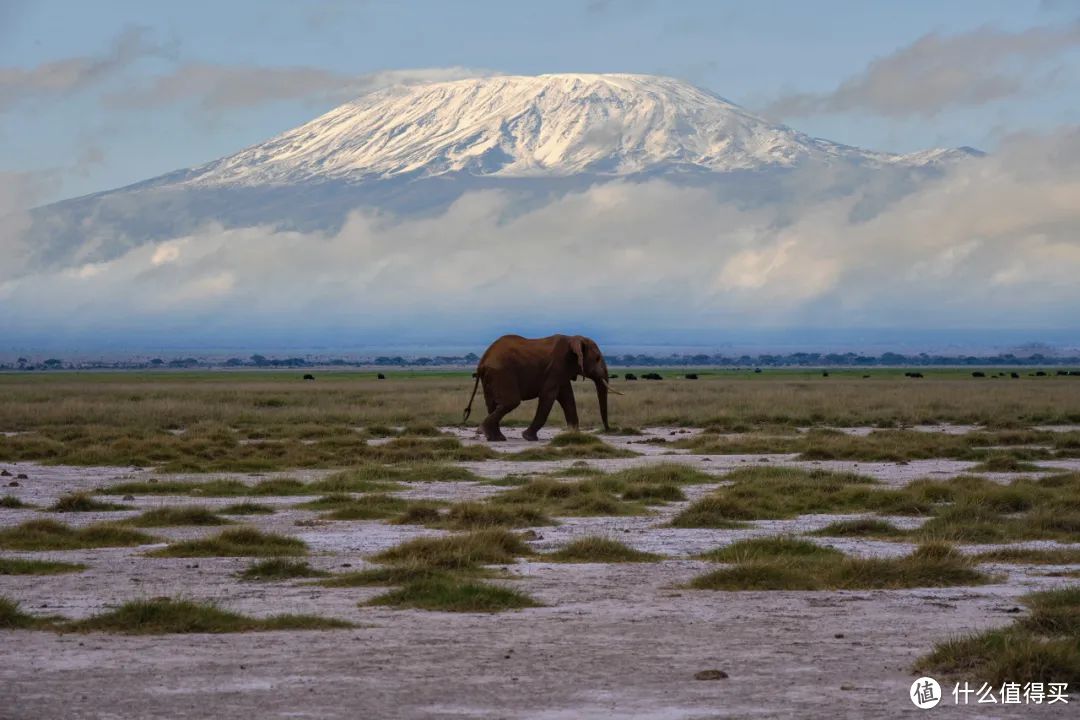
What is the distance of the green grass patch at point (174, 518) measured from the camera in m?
22.2

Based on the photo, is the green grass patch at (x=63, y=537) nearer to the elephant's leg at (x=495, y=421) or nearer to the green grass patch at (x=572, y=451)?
the green grass patch at (x=572, y=451)

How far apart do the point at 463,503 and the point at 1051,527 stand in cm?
775

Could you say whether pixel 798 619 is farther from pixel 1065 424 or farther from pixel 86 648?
pixel 1065 424

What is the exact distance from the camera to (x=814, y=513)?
79.2 feet

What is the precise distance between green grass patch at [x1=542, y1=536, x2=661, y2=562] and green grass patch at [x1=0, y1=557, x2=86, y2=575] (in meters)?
5.12

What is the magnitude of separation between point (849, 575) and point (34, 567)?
8.45 meters

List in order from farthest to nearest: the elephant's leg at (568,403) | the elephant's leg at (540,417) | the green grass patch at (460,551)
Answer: the elephant's leg at (568,403)
the elephant's leg at (540,417)
the green grass patch at (460,551)

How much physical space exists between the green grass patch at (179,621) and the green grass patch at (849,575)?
421 centimetres

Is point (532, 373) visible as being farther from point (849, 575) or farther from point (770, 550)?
point (849, 575)

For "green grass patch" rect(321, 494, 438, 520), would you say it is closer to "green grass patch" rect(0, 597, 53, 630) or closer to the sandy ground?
the sandy ground

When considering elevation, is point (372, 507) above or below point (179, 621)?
below

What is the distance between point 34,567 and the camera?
17.2m

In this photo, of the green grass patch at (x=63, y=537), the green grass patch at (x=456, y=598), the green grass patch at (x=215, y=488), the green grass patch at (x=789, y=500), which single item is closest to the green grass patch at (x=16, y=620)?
the green grass patch at (x=456, y=598)

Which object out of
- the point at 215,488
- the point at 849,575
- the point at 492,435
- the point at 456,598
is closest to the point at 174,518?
the point at 215,488
